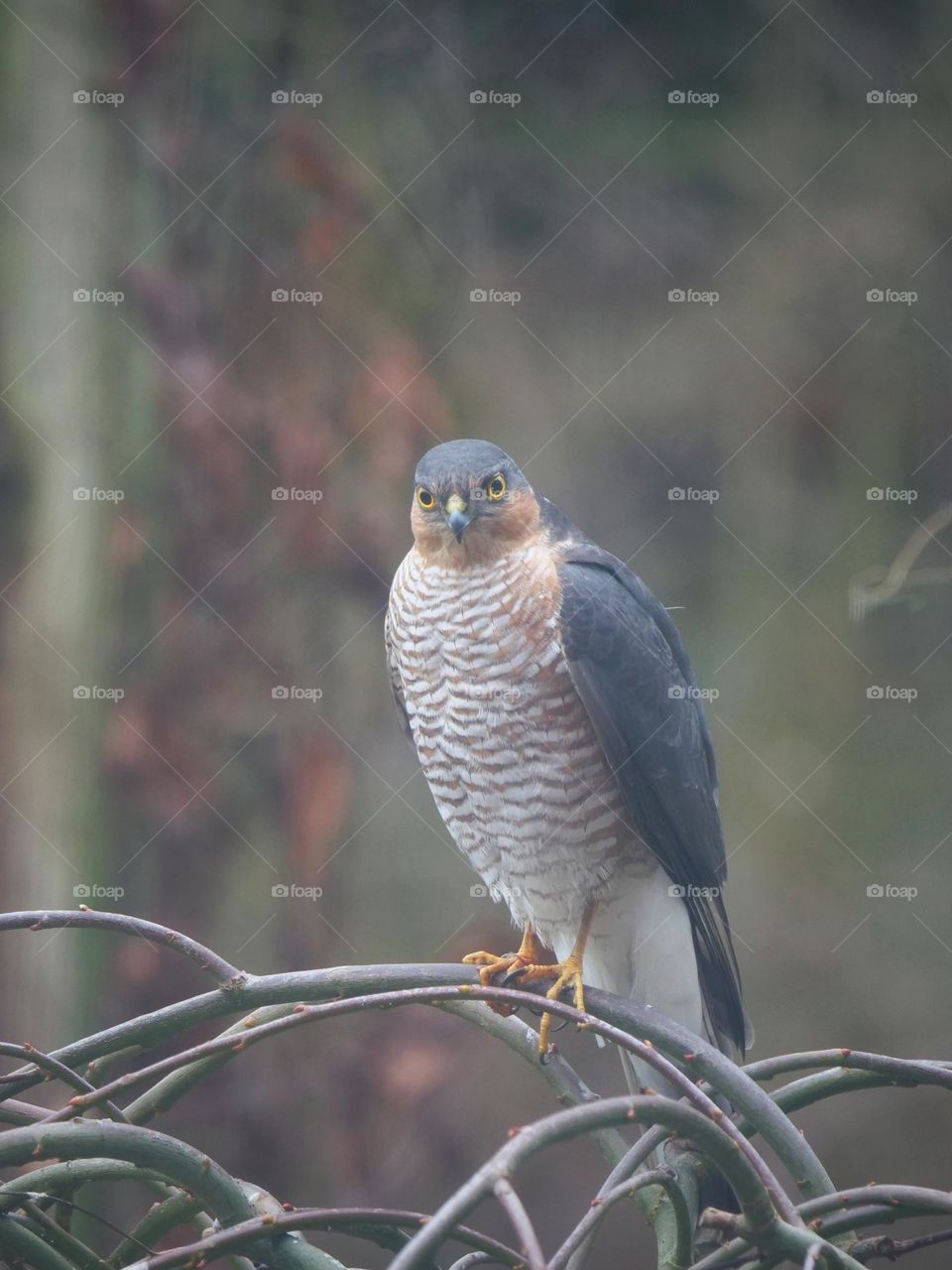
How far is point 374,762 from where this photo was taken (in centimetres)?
232

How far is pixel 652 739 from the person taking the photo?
165 centimetres

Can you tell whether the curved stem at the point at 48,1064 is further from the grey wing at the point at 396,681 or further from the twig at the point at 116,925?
the grey wing at the point at 396,681

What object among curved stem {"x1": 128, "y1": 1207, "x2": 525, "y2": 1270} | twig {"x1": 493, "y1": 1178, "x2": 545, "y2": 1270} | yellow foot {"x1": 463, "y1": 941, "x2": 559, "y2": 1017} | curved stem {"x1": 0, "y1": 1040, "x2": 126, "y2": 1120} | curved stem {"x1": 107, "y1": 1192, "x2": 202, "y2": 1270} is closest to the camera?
twig {"x1": 493, "y1": 1178, "x2": 545, "y2": 1270}

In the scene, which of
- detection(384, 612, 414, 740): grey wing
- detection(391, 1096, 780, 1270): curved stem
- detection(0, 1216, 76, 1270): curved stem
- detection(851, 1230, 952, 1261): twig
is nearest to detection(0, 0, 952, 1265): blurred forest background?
detection(384, 612, 414, 740): grey wing

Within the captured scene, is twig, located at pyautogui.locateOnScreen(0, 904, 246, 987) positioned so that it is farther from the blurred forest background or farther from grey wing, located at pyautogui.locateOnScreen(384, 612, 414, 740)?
the blurred forest background

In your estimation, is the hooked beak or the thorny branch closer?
the thorny branch

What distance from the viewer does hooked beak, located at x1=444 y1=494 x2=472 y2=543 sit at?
1.51m

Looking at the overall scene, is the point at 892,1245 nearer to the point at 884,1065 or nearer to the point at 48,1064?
the point at 884,1065

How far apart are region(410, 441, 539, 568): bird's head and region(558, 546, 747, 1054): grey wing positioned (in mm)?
99

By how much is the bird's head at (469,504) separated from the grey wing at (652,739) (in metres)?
0.10

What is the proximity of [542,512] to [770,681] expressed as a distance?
86 centimetres

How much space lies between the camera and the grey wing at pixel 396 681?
1748 mm

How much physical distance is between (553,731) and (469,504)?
0.32 metres

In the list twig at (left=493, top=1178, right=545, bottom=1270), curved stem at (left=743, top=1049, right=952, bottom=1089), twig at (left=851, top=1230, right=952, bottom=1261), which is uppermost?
curved stem at (left=743, top=1049, right=952, bottom=1089)
